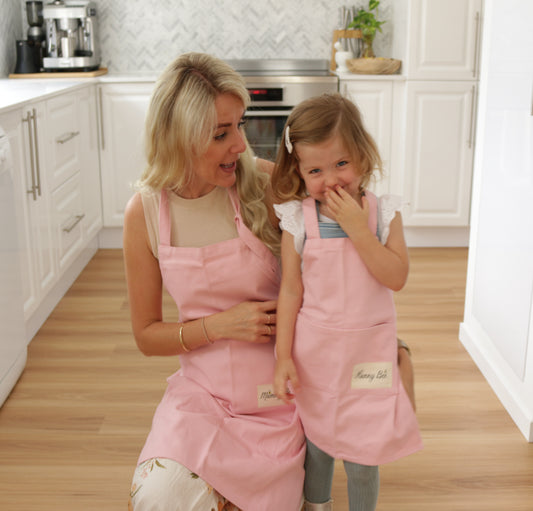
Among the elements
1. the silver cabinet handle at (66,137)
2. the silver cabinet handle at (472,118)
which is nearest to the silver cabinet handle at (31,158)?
the silver cabinet handle at (66,137)

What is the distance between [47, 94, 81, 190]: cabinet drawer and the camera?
3.01m

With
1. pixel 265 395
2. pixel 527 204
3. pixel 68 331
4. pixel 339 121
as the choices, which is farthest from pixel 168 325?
pixel 68 331

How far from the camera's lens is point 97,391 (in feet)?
7.88

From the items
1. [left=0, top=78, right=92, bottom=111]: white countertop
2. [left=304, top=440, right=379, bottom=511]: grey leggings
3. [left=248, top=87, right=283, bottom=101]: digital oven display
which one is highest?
[left=0, top=78, right=92, bottom=111]: white countertop

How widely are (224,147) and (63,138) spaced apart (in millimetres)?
1970

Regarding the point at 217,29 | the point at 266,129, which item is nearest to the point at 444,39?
the point at 266,129

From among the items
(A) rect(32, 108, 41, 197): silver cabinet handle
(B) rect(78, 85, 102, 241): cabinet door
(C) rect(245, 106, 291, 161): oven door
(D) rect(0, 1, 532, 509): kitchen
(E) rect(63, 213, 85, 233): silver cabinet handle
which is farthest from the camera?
(D) rect(0, 1, 532, 509): kitchen

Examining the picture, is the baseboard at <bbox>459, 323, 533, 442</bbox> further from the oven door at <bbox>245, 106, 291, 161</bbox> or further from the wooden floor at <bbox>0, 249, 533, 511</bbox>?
the oven door at <bbox>245, 106, 291, 161</bbox>

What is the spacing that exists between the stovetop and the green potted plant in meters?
0.26

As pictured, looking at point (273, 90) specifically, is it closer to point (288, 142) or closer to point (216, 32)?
point (216, 32)

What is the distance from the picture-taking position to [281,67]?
4074 mm

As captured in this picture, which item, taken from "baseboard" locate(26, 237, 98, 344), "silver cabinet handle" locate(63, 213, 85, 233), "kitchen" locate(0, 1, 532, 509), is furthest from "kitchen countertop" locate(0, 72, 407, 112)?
"baseboard" locate(26, 237, 98, 344)

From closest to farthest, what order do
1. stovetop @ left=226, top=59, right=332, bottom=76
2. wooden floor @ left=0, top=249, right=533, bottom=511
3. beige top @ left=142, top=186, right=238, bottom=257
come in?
beige top @ left=142, top=186, right=238, bottom=257 < wooden floor @ left=0, top=249, right=533, bottom=511 < stovetop @ left=226, top=59, right=332, bottom=76

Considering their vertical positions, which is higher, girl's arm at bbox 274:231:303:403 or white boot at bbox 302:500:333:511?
girl's arm at bbox 274:231:303:403
